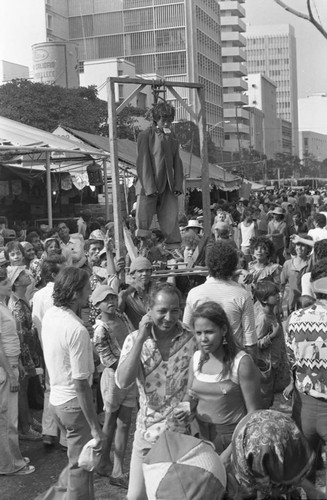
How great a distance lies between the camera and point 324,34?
7016mm

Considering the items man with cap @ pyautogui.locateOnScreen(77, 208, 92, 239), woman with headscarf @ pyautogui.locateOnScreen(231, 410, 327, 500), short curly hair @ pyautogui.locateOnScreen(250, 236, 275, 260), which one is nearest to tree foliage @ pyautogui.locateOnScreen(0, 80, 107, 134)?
man with cap @ pyautogui.locateOnScreen(77, 208, 92, 239)

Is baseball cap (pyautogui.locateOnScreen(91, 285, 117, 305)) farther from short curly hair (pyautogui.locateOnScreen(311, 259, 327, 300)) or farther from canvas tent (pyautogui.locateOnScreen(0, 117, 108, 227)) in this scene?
canvas tent (pyautogui.locateOnScreen(0, 117, 108, 227))

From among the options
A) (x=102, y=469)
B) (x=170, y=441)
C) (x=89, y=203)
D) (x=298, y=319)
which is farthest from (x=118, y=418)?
(x=89, y=203)

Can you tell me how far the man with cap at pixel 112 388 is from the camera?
5.72 m

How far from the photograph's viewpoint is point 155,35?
4284 inches

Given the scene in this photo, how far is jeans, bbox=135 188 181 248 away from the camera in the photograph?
9.13 metres

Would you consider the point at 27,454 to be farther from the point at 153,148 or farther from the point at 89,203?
the point at 89,203

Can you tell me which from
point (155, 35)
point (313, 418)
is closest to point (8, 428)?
point (313, 418)

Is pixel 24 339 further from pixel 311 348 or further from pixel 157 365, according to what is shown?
pixel 311 348

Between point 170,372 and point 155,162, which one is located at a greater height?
point 155,162

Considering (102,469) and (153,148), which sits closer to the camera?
(102,469)

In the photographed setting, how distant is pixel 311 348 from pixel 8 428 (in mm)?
2637

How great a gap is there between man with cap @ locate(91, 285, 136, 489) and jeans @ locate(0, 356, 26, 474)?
65 cm

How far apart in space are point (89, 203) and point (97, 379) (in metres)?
18.3
